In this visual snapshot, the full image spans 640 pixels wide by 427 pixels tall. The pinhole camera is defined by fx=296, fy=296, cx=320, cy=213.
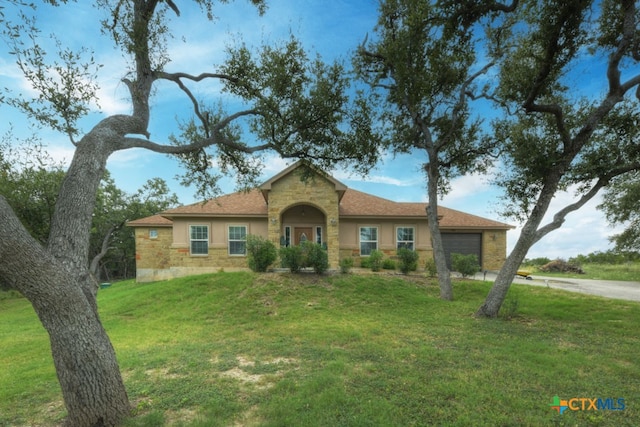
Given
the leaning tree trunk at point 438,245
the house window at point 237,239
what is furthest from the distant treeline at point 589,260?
the house window at point 237,239

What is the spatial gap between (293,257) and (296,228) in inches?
176

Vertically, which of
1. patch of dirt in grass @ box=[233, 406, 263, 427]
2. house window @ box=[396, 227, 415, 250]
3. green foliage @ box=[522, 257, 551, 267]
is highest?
house window @ box=[396, 227, 415, 250]

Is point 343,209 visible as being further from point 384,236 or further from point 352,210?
point 384,236

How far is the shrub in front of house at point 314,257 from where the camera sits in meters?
→ 12.6

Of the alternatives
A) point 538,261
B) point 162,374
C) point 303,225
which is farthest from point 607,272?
point 162,374

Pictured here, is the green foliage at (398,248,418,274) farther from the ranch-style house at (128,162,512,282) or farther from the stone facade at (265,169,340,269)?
the stone facade at (265,169,340,269)

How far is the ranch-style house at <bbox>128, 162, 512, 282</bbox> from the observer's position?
15.2 meters

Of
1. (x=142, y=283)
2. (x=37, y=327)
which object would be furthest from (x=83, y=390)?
(x=142, y=283)

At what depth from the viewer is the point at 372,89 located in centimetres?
1102

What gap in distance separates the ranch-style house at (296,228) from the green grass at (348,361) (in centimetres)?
480

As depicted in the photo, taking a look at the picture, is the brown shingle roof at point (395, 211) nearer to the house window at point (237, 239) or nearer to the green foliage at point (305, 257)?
the green foliage at point (305, 257)

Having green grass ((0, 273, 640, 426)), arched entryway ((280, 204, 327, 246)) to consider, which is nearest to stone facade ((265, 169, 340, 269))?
arched entryway ((280, 204, 327, 246))

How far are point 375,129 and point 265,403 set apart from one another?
780 cm

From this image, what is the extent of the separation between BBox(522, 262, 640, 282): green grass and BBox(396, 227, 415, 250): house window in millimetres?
11423
